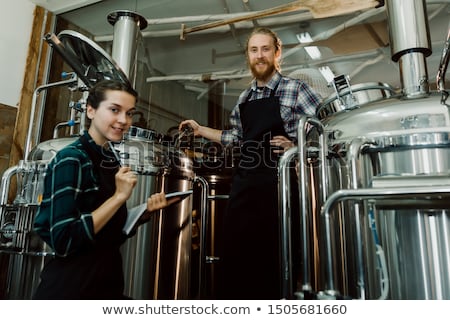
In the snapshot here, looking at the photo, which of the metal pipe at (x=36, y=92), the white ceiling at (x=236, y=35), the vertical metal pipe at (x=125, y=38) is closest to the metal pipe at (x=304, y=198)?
the vertical metal pipe at (x=125, y=38)

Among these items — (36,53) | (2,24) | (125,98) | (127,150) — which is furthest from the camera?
(36,53)

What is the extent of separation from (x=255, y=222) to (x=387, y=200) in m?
0.42

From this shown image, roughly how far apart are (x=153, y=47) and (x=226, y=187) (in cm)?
146

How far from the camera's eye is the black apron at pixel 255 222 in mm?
988

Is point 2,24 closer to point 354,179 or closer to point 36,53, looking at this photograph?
point 36,53

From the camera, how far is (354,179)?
2.22 ft

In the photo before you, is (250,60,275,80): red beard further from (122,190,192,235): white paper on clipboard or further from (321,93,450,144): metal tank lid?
(122,190,192,235): white paper on clipboard

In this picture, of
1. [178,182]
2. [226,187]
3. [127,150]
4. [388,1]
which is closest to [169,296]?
[178,182]

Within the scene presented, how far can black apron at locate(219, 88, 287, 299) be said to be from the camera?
99 cm

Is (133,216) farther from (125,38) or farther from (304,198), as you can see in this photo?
(125,38)

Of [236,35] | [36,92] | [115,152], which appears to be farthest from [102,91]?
[236,35]

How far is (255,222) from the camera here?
1.01 metres

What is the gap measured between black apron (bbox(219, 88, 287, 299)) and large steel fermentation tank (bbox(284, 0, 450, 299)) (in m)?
0.23
